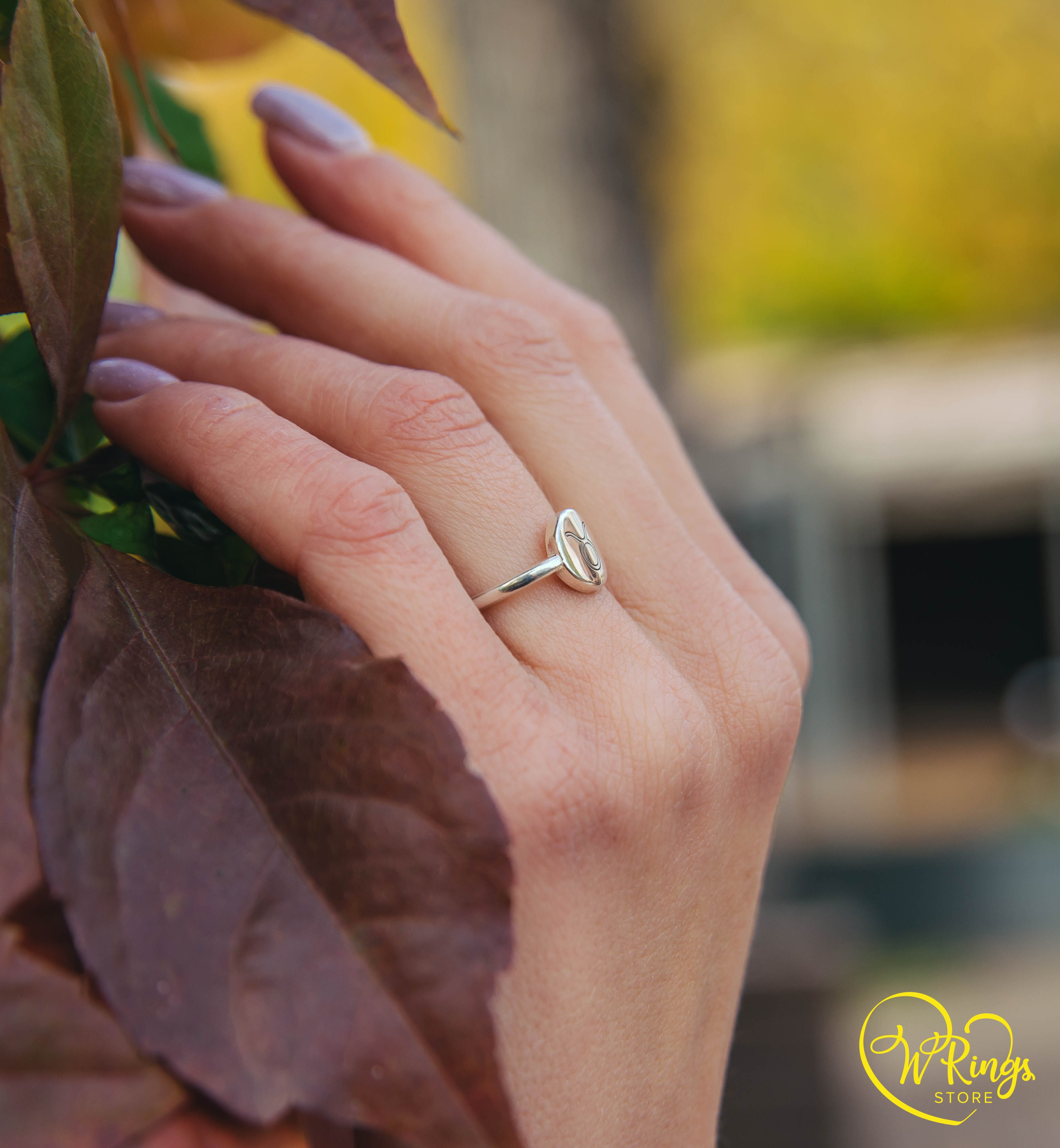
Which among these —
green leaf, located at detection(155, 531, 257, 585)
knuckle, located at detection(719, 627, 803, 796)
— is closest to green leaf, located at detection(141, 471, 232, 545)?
green leaf, located at detection(155, 531, 257, 585)

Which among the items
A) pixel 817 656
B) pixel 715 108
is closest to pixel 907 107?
pixel 715 108

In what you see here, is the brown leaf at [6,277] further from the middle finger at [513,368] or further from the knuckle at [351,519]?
the middle finger at [513,368]

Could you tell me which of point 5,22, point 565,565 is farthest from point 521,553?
Result: point 5,22

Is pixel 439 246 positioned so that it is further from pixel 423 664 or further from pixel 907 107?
pixel 907 107

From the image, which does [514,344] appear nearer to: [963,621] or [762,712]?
[762,712]

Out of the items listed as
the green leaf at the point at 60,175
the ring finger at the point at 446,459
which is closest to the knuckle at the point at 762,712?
the ring finger at the point at 446,459

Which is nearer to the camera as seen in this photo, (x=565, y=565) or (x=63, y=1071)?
(x=63, y=1071)
